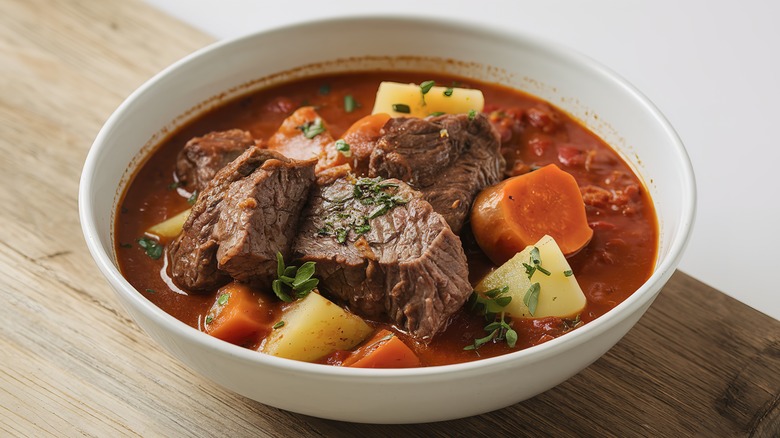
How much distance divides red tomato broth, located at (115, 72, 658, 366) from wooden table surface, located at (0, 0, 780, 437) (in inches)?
9.9

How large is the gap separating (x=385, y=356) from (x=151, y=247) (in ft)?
3.88

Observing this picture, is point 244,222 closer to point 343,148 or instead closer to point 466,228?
point 343,148

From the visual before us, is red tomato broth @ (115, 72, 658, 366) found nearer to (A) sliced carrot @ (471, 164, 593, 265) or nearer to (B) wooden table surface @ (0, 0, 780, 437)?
(A) sliced carrot @ (471, 164, 593, 265)

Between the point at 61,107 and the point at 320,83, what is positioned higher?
the point at 320,83

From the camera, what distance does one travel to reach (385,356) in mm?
3123

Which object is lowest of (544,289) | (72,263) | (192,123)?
(72,263)

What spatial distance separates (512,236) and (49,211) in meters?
2.20

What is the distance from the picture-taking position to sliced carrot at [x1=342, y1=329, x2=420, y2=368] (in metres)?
3.12

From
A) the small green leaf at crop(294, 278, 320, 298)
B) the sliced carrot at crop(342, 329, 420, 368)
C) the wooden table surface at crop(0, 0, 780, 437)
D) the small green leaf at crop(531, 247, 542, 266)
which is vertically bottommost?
the wooden table surface at crop(0, 0, 780, 437)

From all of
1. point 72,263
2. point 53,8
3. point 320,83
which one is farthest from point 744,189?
point 53,8

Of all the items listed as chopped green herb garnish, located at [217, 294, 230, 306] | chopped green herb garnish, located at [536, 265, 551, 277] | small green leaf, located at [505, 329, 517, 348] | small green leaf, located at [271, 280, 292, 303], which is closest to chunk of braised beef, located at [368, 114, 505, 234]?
chopped green herb garnish, located at [536, 265, 551, 277]

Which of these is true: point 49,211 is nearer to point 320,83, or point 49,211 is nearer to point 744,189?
point 320,83

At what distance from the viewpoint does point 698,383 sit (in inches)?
137

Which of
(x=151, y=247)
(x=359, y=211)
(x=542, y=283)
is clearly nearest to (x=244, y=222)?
(x=359, y=211)
